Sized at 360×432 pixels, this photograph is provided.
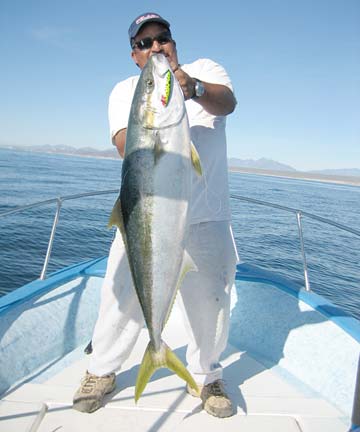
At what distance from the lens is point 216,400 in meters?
2.58

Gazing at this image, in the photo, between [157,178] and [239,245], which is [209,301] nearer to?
[157,178]

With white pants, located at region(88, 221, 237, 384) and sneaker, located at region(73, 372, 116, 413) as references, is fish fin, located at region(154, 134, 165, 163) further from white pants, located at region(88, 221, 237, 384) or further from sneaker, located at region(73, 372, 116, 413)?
sneaker, located at region(73, 372, 116, 413)

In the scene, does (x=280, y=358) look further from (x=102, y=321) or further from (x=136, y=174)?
(x=136, y=174)

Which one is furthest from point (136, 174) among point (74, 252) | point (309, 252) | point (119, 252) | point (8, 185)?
point (8, 185)

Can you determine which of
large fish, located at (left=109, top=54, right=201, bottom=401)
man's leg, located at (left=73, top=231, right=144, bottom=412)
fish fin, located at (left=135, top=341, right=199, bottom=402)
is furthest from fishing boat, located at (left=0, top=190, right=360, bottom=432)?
large fish, located at (left=109, top=54, right=201, bottom=401)

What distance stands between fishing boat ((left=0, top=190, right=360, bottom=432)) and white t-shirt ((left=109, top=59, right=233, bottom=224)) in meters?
1.32

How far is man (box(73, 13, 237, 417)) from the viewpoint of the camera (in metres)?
2.35

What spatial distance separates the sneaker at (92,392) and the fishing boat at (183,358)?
0.06 metres

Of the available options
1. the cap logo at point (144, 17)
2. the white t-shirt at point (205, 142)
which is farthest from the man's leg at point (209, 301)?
the cap logo at point (144, 17)

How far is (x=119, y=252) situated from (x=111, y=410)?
1.20 m

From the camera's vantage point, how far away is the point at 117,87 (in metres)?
2.42

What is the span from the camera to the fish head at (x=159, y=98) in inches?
69.4

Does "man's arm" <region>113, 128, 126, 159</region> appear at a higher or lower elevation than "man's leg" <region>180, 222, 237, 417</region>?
higher

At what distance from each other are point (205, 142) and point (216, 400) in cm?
191
